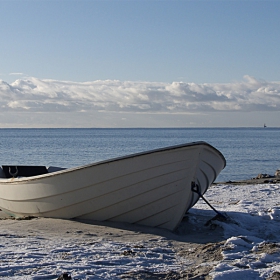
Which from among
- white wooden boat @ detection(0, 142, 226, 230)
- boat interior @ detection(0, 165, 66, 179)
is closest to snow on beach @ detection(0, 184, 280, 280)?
white wooden boat @ detection(0, 142, 226, 230)

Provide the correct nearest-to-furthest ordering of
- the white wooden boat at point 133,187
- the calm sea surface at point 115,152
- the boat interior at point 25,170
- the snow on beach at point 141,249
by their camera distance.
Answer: the snow on beach at point 141,249
the white wooden boat at point 133,187
the boat interior at point 25,170
the calm sea surface at point 115,152

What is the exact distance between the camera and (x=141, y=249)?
19.9 feet

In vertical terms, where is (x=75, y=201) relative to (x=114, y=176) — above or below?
below

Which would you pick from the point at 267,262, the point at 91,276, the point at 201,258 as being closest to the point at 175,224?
the point at 201,258

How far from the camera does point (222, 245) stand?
6.14 meters

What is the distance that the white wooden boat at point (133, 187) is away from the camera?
7152 mm

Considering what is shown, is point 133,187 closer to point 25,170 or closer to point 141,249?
point 141,249

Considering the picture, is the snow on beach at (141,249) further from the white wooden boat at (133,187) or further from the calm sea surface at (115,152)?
the calm sea surface at (115,152)

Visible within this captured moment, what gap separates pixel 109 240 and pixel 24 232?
1.38m

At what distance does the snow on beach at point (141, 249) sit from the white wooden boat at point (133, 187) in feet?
0.72

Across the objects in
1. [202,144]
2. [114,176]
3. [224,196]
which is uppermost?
[202,144]

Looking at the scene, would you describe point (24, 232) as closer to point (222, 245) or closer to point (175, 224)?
point (175, 224)

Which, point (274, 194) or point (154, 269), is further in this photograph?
point (274, 194)

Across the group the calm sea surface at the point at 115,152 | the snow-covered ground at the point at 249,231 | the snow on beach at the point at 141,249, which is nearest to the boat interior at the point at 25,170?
the snow on beach at the point at 141,249
